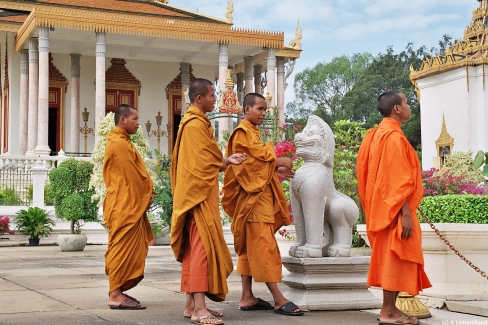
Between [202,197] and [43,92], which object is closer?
[202,197]

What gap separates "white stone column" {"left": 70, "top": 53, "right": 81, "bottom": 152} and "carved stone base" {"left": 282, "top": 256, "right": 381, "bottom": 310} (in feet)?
69.5

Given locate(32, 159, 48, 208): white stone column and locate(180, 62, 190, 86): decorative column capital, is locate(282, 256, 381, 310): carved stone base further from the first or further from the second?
locate(180, 62, 190, 86): decorative column capital

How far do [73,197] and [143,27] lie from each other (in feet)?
33.7

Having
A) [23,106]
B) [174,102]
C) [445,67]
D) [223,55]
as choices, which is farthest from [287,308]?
[174,102]

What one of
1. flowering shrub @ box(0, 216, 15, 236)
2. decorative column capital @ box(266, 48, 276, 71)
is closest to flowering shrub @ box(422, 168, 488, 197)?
flowering shrub @ box(0, 216, 15, 236)

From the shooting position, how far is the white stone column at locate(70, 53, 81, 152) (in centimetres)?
2578

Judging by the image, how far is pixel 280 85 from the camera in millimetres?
26609

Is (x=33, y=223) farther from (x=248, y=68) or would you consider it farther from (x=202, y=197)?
(x=248, y=68)

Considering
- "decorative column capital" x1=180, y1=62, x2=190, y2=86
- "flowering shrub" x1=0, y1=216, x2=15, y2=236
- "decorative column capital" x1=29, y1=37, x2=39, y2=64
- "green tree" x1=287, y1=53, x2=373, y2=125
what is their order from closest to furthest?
1. "flowering shrub" x1=0, y1=216, x2=15, y2=236
2. "decorative column capital" x1=29, y1=37, x2=39, y2=64
3. "decorative column capital" x1=180, y1=62, x2=190, y2=86
4. "green tree" x1=287, y1=53, x2=373, y2=125

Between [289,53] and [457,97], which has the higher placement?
[289,53]

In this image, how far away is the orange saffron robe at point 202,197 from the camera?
16.2 feet

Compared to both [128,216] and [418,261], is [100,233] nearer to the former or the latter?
[128,216]

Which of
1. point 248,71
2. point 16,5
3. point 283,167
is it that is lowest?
point 283,167

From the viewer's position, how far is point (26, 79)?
24781mm
